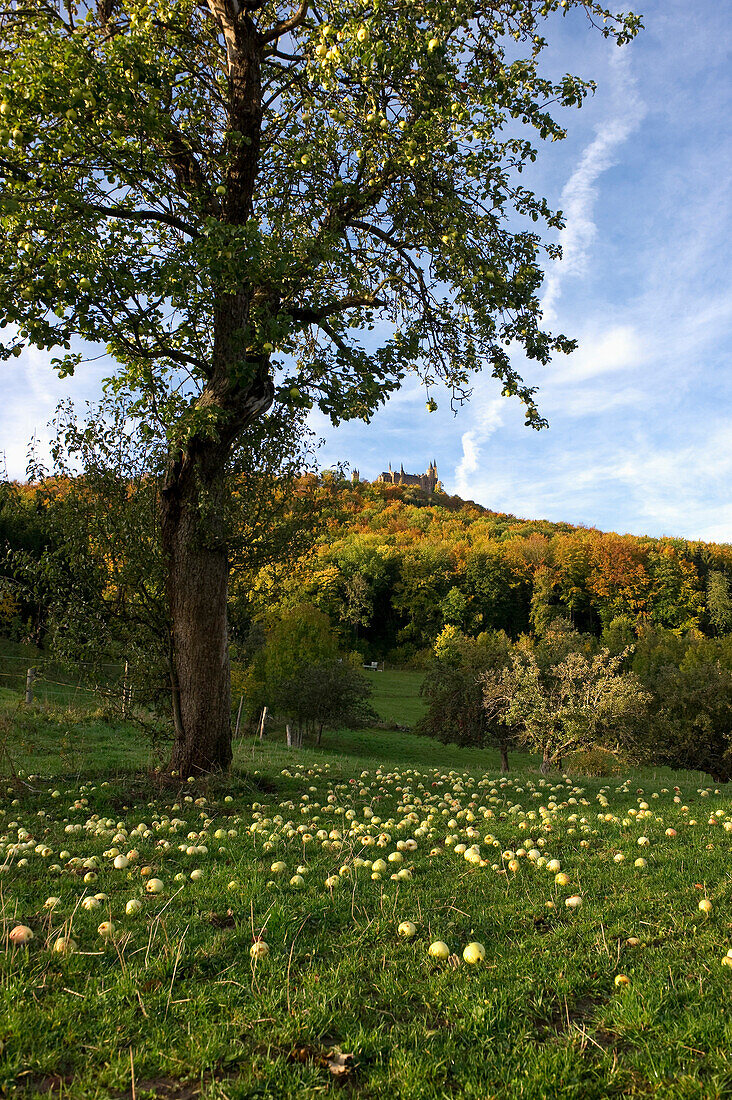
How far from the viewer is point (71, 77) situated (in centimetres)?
711

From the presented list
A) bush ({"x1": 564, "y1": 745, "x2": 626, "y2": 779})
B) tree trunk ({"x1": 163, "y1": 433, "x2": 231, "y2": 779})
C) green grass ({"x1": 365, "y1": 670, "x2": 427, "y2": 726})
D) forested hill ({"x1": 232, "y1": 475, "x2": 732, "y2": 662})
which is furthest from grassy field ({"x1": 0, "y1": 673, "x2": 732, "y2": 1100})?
forested hill ({"x1": 232, "y1": 475, "x2": 732, "y2": 662})

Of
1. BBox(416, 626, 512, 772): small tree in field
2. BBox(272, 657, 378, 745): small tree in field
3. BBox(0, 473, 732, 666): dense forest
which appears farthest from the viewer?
BBox(0, 473, 732, 666): dense forest

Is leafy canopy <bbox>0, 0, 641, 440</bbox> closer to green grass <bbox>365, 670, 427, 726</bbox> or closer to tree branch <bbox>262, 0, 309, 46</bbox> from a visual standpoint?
tree branch <bbox>262, 0, 309, 46</bbox>

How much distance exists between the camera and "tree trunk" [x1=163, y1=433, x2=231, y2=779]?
9.92 m

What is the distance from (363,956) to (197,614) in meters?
6.81

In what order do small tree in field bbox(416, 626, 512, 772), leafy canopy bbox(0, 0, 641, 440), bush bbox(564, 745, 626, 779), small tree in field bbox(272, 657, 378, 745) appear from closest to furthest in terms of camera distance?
1. leafy canopy bbox(0, 0, 641, 440)
2. bush bbox(564, 745, 626, 779)
3. small tree in field bbox(416, 626, 512, 772)
4. small tree in field bbox(272, 657, 378, 745)

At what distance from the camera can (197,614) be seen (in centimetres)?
995

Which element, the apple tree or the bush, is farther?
the bush

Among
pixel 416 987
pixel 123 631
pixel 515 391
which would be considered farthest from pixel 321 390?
pixel 416 987

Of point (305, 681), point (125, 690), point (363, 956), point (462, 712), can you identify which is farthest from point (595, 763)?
point (363, 956)

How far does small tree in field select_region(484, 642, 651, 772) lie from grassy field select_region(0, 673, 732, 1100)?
1726 centimetres

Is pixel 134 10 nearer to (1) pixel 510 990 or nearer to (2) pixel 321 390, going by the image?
(2) pixel 321 390

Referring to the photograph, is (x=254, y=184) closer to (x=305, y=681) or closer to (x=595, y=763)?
(x=595, y=763)

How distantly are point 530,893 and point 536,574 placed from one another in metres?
92.2
